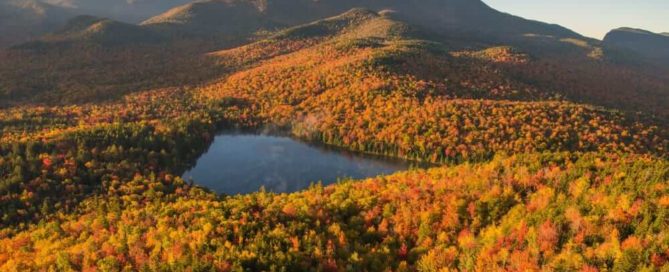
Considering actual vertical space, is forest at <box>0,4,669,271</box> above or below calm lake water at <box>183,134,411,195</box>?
above

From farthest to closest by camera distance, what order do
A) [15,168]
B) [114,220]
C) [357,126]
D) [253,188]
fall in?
1. [357,126]
2. [253,188]
3. [15,168]
4. [114,220]

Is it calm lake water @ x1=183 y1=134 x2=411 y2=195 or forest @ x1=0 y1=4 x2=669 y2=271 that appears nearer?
forest @ x1=0 y1=4 x2=669 y2=271

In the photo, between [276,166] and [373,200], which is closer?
[373,200]

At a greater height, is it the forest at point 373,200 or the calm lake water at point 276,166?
the forest at point 373,200

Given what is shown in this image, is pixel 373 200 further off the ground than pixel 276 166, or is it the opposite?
pixel 373 200

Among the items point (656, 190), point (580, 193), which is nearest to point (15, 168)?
point (580, 193)

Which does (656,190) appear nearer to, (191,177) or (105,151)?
(191,177)

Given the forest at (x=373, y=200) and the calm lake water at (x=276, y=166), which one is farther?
the calm lake water at (x=276, y=166)

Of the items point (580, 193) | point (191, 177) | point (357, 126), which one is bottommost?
point (191, 177)
